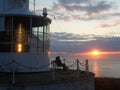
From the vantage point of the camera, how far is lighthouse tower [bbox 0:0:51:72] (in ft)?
74.4

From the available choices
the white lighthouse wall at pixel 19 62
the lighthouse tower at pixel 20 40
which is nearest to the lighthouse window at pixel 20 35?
the lighthouse tower at pixel 20 40

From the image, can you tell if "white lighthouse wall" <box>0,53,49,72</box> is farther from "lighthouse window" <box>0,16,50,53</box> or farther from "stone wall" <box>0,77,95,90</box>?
"stone wall" <box>0,77,95,90</box>

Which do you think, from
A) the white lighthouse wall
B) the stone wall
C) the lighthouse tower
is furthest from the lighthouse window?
the stone wall

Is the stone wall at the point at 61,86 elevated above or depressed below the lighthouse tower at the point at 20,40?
below

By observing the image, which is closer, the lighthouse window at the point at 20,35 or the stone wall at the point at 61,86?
the stone wall at the point at 61,86

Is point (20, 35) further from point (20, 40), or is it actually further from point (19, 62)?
point (19, 62)

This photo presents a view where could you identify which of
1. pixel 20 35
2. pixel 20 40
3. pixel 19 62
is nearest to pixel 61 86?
pixel 19 62

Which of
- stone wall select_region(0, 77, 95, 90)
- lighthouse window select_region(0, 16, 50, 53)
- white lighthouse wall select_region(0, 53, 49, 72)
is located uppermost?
lighthouse window select_region(0, 16, 50, 53)

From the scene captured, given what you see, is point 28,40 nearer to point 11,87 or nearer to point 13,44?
point 13,44

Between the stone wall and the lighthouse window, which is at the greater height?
the lighthouse window

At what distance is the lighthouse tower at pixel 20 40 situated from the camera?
2269cm

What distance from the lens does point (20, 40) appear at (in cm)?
2289

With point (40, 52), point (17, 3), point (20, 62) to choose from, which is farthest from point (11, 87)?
point (17, 3)

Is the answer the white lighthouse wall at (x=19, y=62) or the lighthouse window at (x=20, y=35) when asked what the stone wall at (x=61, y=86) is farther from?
the lighthouse window at (x=20, y=35)
